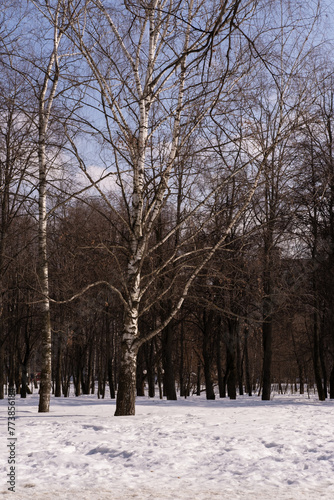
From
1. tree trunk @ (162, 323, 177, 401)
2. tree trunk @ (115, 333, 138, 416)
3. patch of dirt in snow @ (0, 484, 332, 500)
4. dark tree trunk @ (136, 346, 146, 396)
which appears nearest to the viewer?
patch of dirt in snow @ (0, 484, 332, 500)

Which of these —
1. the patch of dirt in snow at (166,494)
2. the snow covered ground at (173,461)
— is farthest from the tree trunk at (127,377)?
the patch of dirt in snow at (166,494)

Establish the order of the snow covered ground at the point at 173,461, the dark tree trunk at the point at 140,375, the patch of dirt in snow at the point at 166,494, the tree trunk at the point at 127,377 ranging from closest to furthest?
the patch of dirt in snow at the point at 166,494
the snow covered ground at the point at 173,461
the tree trunk at the point at 127,377
the dark tree trunk at the point at 140,375

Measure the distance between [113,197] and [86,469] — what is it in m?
10.3

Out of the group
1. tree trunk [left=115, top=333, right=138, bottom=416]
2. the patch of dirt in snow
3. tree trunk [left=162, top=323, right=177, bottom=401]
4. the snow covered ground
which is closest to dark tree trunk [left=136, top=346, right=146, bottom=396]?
tree trunk [left=162, top=323, right=177, bottom=401]

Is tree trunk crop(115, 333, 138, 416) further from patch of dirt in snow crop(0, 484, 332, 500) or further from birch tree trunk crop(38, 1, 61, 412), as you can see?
patch of dirt in snow crop(0, 484, 332, 500)

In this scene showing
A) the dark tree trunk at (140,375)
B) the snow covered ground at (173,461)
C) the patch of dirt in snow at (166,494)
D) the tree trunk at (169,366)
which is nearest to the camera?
the patch of dirt in snow at (166,494)

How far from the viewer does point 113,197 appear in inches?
604

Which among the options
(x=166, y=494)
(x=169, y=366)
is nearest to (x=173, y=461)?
(x=166, y=494)

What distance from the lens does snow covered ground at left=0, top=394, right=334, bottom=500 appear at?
5074mm

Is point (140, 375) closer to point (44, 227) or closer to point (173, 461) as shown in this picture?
point (44, 227)

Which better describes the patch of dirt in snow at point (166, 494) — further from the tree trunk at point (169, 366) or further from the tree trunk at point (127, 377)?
the tree trunk at point (169, 366)

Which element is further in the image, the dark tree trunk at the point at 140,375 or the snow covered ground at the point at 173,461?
the dark tree trunk at the point at 140,375

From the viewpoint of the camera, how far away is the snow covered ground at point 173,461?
5.07m

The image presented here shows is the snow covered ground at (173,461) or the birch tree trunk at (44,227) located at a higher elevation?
the birch tree trunk at (44,227)
